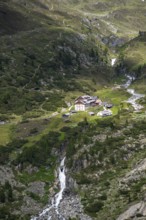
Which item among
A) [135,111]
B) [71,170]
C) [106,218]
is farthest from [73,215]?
[135,111]

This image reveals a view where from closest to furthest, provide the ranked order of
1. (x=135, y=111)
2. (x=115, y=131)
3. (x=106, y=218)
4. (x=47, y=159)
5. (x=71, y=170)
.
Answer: (x=106, y=218), (x=71, y=170), (x=47, y=159), (x=115, y=131), (x=135, y=111)

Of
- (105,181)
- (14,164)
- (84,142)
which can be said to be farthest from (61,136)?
(105,181)

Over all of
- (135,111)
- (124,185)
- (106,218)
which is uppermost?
(135,111)

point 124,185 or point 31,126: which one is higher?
point 31,126

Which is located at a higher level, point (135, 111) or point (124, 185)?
point (135, 111)

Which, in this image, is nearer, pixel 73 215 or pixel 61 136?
pixel 73 215

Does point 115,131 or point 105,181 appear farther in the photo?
point 115,131

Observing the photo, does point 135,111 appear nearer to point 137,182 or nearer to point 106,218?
point 137,182

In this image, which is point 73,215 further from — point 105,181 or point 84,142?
point 84,142

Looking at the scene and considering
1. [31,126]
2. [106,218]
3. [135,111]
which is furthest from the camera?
[135,111]
